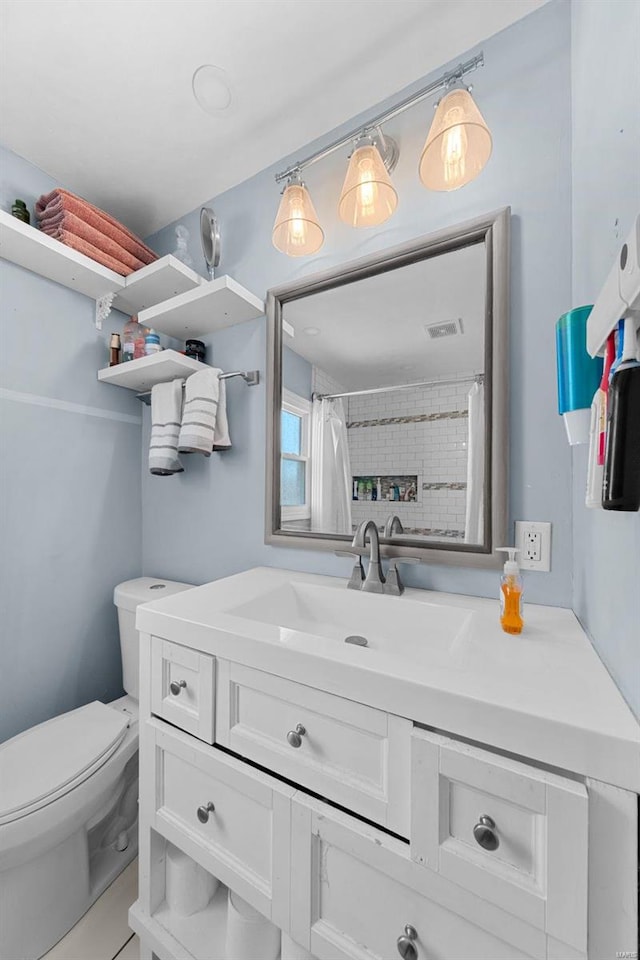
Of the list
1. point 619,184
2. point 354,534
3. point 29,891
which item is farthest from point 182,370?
point 29,891

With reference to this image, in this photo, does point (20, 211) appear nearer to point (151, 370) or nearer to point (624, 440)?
point (151, 370)

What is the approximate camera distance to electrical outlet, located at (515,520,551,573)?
2.94 ft

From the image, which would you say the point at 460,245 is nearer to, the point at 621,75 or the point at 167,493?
the point at 621,75

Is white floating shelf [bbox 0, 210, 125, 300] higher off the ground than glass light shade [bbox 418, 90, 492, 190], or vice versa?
glass light shade [bbox 418, 90, 492, 190]

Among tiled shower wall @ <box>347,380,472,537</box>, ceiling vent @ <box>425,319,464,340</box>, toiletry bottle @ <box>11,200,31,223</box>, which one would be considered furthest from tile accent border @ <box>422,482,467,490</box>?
toiletry bottle @ <box>11,200,31,223</box>

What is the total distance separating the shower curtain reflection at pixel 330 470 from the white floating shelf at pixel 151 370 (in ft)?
1.66

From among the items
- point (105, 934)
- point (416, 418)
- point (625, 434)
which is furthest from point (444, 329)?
point (105, 934)

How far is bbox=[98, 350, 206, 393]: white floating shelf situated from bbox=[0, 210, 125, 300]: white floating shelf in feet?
0.95

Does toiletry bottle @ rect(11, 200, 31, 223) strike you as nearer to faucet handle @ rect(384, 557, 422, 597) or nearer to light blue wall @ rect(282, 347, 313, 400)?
light blue wall @ rect(282, 347, 313, 400)

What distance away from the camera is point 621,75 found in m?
0.54

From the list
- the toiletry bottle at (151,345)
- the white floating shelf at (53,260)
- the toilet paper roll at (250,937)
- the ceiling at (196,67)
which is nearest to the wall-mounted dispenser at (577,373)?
the ceiling at (196,67)

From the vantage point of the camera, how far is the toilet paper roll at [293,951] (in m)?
0.68

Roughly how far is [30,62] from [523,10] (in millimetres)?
1300

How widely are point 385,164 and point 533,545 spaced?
44.1 inches
